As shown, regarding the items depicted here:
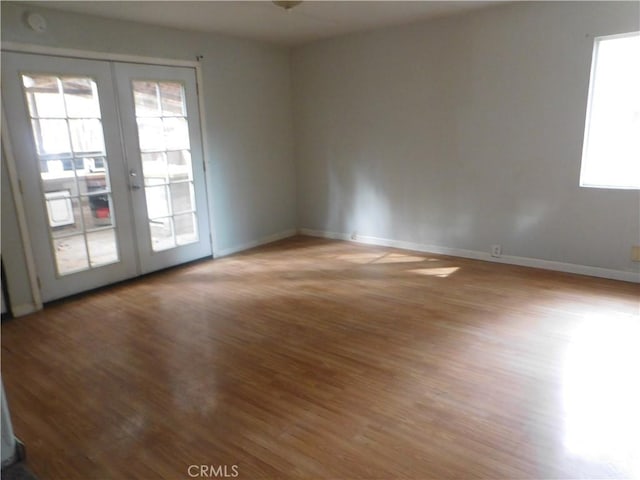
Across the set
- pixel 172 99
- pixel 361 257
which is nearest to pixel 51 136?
pixel 172 99

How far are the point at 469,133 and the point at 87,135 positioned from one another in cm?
360

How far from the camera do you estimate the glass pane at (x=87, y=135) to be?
3.74 metres

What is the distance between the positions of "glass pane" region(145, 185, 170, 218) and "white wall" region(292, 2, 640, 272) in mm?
2019

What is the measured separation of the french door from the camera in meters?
3.53

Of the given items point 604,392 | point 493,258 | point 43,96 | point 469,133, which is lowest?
point 604,392

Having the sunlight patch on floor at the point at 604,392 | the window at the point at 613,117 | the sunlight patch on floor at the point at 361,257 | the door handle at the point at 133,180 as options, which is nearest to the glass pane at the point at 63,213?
the door handle at the point at 133,180

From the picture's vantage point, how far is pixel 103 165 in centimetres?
398

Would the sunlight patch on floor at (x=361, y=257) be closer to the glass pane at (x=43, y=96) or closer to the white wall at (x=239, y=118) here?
the white wall at (x=239, y=118)

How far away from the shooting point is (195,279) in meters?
4.35

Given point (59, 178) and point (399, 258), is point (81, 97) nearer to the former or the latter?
point (59, 178)

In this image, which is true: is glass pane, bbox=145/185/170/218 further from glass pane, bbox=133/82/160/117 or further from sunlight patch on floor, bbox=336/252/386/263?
sunlight patch on floor, bbox=336/252/386/263

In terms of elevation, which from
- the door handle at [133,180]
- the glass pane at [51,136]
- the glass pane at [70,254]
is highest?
the glass pane at [51,136]

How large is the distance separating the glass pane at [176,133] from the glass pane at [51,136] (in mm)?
987

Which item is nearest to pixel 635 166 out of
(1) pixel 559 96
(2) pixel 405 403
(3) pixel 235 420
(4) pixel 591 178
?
(4) pixel 591 178
